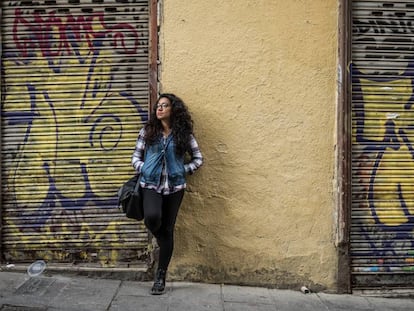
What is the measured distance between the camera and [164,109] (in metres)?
4.67

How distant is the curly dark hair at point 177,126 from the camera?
4.68 meters

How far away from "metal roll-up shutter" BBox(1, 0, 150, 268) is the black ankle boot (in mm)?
518

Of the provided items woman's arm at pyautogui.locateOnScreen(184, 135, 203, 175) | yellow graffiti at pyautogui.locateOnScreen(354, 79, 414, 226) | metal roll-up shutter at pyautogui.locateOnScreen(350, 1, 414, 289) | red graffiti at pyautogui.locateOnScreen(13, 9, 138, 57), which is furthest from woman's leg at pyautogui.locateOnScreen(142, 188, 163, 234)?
yellow graffiti at pyautogui.locateOnScreen(354, 79, 414, 226)

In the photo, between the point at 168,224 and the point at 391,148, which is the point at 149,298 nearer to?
the point at 168,224

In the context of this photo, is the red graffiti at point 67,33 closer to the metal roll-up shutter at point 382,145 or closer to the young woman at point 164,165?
the young woman at point 164,165

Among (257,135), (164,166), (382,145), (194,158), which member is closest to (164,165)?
(164,166)

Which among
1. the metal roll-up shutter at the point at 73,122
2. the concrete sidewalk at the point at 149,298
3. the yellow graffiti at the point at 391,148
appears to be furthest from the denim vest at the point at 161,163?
the yellow graffiti at the point at 391,148

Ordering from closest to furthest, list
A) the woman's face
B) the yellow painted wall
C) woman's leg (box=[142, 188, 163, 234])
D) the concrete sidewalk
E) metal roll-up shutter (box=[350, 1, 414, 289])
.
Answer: the concrete sidewalk, woman's leg (box=[142, 188, 163, 234]), the woman's face, the yellow painted wall, metal roll-up shutter (box=[350, 1, 414, 289])

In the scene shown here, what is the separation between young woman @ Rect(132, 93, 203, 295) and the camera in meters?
4.57

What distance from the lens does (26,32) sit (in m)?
5.24

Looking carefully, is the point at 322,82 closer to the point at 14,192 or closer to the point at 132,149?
the point at 132,149

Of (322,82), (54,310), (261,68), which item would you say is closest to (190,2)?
(261,68)

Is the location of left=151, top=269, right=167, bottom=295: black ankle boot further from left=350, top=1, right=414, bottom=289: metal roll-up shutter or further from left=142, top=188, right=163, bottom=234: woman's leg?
left=350, top=1, right=414, bottom=289: metal roll-up shutter

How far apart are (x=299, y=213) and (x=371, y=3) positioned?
237cm
